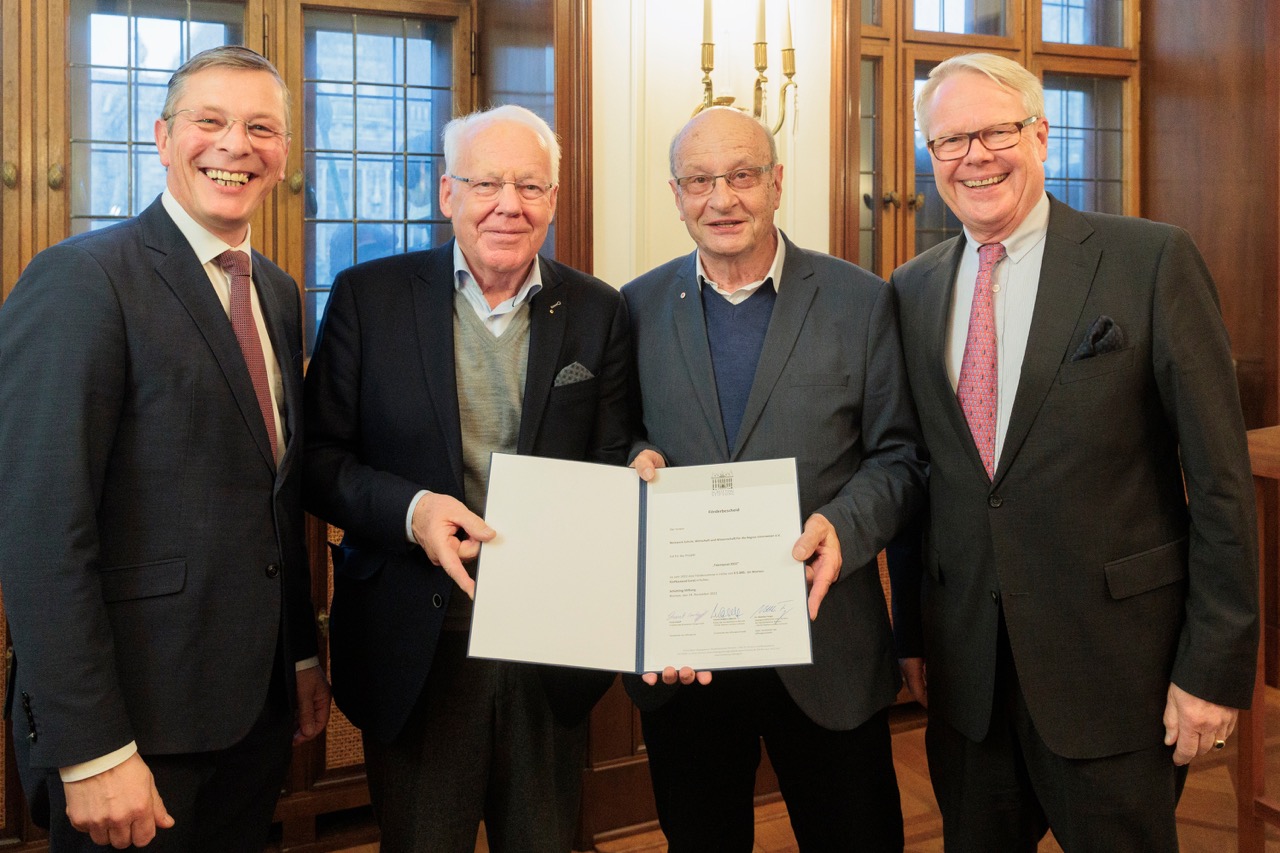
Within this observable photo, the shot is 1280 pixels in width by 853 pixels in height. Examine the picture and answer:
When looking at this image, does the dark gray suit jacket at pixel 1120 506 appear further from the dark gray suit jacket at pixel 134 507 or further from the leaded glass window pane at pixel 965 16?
the leaded glass window pane at pixel 965 16

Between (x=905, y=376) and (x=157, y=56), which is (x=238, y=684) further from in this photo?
(x=157, y=56)

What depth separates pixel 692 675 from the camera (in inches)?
56.5

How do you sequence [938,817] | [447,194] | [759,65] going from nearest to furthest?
[447,194] → [759,65] → [938,817]

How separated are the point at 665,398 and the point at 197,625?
0.84m

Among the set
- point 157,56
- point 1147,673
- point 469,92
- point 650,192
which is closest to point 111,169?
point 157,56

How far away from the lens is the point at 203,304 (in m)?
1.43

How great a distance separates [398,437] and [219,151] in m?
0.52

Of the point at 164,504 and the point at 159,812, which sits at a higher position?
the point at 164,504

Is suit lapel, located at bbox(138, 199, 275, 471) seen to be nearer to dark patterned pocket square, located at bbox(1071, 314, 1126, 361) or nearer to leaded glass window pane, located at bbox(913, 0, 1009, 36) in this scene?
dark patterned pocket square, located at bbox(1071, 314, 1126, 361)

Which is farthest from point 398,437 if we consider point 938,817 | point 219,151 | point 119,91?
point 938,817

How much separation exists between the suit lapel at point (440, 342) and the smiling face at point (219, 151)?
318mm

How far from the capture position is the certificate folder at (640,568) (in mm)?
1438

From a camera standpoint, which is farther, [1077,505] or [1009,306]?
[1009,306]

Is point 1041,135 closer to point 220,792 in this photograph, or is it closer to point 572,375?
point 572,375
